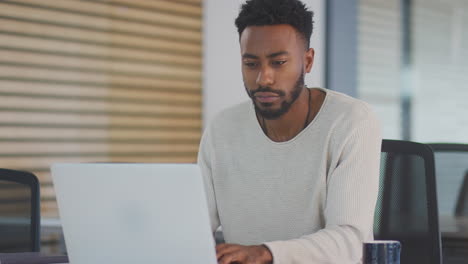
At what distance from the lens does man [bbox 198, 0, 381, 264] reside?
1958mm

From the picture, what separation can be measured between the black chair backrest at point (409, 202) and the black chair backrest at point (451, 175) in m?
0.38

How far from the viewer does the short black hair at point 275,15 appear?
6.76 feet

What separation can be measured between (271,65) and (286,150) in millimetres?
245

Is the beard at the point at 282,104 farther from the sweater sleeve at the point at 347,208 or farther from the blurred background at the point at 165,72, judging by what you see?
the blurred background at the point at 165,72

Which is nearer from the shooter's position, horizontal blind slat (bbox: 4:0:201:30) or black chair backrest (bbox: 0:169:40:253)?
black chair backrest (bbox: 0:169:40:253)

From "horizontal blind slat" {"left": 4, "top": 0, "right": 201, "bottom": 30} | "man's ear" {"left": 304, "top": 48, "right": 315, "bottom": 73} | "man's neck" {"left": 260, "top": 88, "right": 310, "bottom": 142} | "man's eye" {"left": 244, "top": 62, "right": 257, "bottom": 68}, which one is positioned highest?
"horizontal blind slat" {"left": 4, "top": 0, "right": 201, "bottom": 30}

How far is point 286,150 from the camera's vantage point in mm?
2113

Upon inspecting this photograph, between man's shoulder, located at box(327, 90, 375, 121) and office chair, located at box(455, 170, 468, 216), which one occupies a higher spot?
man's shoulder, located at box(327, 90, 375, 121)

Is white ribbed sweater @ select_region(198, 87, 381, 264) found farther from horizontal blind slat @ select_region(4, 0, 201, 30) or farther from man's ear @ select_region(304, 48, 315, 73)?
horizontal blind slat @ select_region(4, 0, 201, 30)

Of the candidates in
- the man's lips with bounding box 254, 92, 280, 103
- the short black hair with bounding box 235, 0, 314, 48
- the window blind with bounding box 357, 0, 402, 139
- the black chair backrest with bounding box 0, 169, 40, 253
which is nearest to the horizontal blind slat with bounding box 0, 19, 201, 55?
the window blind with bounding box 357, 0, 402, 139

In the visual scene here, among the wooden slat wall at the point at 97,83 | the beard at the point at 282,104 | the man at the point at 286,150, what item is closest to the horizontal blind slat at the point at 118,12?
the wooden slat wall at the point at 97,83

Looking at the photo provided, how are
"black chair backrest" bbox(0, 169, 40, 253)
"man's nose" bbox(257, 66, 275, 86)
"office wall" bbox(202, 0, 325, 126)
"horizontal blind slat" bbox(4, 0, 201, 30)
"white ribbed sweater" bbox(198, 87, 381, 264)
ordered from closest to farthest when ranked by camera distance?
"white ribbed sweater" bbox(198, 87, 381, 264) < "man's nose" bbox(257, 66, 275, 86) < "black chair backrest" bbox(0, 169, 40, 253) < "horizontal blind slat" bbox(4, 0, 201, 30) < "office wall" bbox(202, 0, 325, 126)

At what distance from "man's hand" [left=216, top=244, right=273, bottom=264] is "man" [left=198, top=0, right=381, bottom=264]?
33cm

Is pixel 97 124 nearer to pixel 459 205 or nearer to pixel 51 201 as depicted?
pixel 51 201
